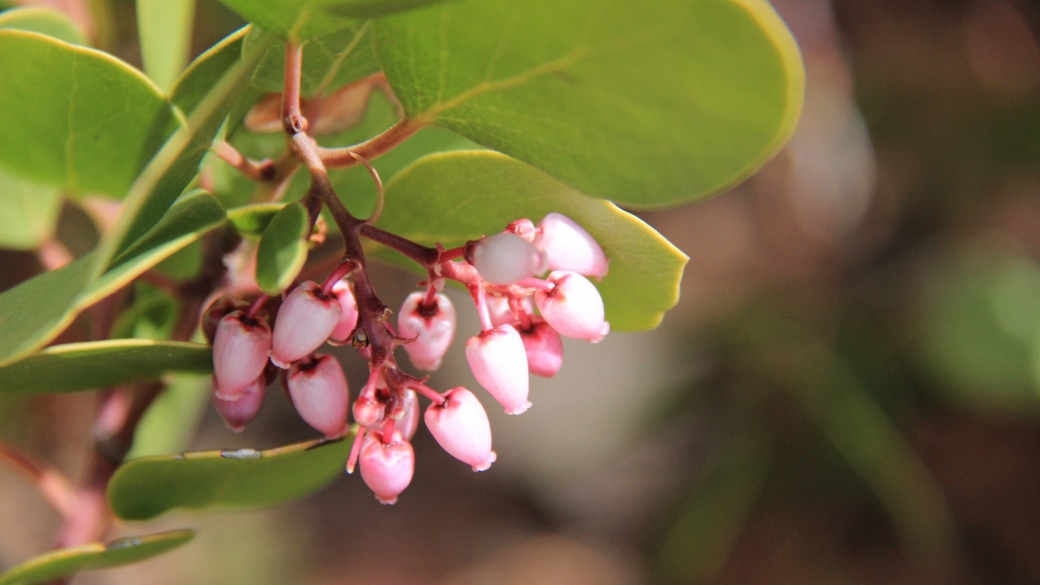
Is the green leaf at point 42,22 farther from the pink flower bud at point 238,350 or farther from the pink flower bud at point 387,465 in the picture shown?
the pink flower bud at point 387,465

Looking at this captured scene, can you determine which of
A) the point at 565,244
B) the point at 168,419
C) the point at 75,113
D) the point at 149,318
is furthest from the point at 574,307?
the point at 168,419

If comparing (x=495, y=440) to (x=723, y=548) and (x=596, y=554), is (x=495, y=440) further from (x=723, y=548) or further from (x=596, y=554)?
(x=723, y=548)

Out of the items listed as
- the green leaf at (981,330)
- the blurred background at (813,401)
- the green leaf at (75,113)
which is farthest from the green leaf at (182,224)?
the green leaf at (981,330)

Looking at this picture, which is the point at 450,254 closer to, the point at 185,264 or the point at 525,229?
the point at 525,229

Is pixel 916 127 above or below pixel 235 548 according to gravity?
above

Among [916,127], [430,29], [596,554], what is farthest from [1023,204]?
[430,29]

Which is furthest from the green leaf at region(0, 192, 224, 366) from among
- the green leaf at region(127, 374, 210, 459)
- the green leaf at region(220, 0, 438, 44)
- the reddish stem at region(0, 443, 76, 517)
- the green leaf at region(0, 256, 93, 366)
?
the green leaf at region(127, 374, 210, 459)
